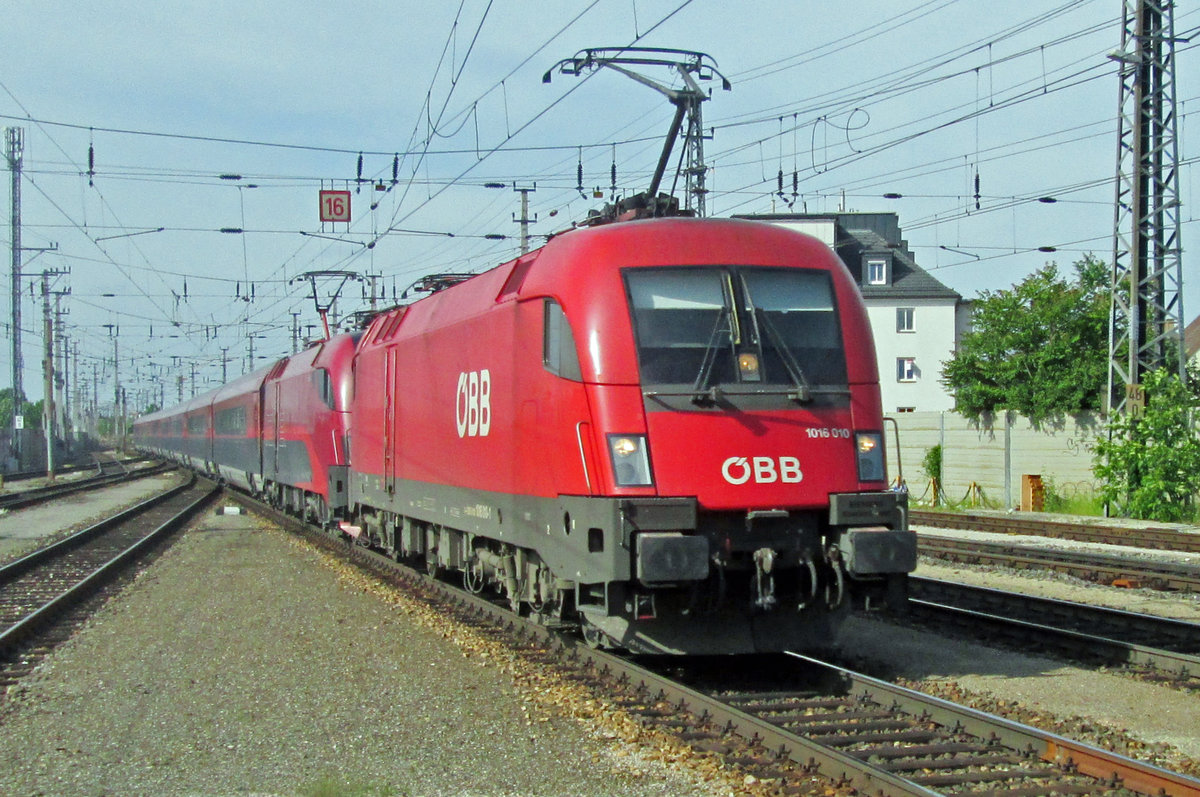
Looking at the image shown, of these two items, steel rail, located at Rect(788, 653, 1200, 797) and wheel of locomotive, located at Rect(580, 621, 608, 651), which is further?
wheel of locomotive, located at Rect(580, 621, 608, 651)

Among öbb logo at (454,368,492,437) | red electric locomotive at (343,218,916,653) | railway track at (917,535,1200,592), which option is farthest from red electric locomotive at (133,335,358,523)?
red electric locomotive at (343,218,916,653)

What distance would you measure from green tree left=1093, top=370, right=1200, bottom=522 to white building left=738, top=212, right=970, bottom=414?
97.4ft

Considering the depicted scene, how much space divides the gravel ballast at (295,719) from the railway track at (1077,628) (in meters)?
4.26

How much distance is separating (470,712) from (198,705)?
1.93 m

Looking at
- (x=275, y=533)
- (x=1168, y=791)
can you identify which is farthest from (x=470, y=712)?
(x=275, y=533)

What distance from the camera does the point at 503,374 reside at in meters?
9.34

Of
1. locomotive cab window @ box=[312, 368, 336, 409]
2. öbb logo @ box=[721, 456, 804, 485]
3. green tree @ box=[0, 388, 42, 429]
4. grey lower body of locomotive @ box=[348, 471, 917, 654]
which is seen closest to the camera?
grey lower body of locomotive @ box=[348, 471, 917, 654]

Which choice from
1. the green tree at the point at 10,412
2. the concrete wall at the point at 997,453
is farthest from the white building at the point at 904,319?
the green tree at the point at 10,412

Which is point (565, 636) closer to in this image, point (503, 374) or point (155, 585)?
point (503, 374)

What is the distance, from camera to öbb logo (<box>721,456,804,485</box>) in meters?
7.79

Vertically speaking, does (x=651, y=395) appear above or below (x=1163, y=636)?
above

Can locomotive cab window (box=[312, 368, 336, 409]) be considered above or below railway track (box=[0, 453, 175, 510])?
above

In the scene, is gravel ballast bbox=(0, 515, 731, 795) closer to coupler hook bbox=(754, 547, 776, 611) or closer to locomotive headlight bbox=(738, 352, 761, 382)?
coupler hook bbox=(754, 547, 776, 611)

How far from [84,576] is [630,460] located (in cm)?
1117
